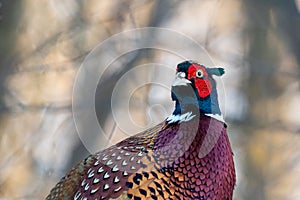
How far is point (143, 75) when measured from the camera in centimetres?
252

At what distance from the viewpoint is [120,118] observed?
8.10 feet

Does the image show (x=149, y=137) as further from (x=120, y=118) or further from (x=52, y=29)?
(x=52, y=29)

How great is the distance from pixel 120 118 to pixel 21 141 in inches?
22.4

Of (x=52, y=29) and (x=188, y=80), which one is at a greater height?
(x=52, y=29)

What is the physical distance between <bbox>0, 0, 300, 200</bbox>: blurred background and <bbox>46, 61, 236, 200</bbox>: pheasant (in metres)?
1.08

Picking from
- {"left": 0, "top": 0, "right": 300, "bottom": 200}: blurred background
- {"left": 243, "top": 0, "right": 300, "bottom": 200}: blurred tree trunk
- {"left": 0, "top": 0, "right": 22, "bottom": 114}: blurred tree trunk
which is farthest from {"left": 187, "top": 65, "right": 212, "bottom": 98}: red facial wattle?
{"left": 0, "top": 0, "right": 22, "bottom": 114}: blurred tree trunk

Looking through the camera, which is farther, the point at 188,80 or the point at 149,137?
the point at 149,137

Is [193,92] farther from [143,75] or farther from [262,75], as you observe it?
[262,75]

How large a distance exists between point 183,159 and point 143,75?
3.84 feet

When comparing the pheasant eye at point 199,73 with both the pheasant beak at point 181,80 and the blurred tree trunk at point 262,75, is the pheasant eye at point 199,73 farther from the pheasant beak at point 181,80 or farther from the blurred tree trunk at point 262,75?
the blurred tree trunk at point 262,75

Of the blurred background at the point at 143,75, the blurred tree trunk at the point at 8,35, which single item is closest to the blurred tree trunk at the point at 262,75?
the blurred background at the point at 143,75

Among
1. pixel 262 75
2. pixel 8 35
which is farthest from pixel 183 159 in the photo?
pixel 8 35

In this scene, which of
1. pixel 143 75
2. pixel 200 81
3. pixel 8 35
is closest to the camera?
pixel 200 81

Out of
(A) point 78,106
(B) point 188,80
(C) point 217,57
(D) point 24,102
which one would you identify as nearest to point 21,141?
(D) point 24,102
